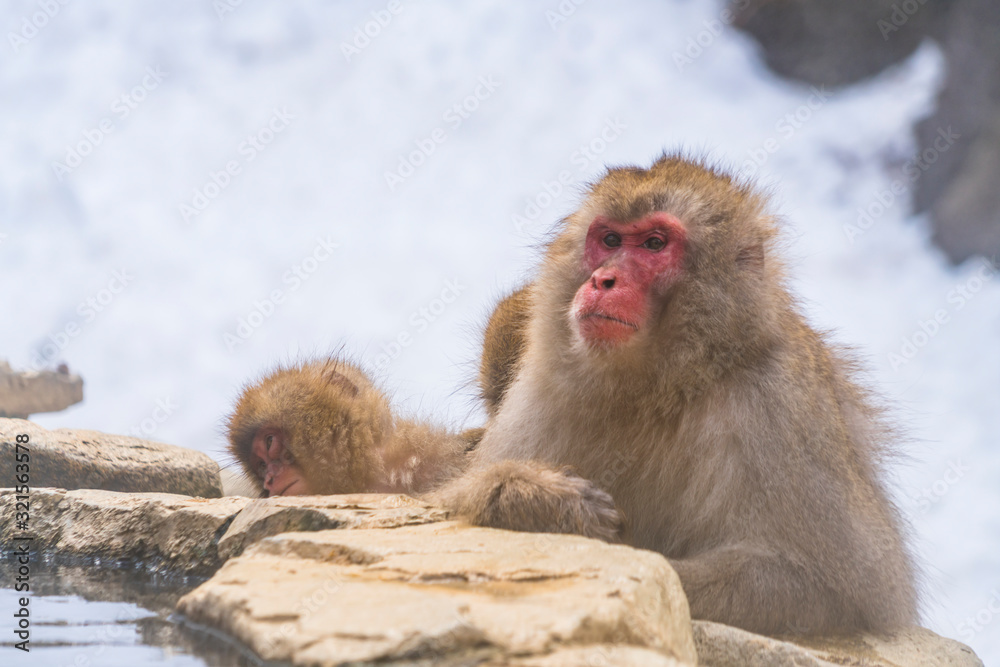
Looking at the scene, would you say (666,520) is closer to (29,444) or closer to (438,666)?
Result: (438,666)

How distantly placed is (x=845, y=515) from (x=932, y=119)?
675cm

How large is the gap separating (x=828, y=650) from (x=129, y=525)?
258 cm

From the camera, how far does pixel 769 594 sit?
2561 millimetres

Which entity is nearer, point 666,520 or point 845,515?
point 845,515

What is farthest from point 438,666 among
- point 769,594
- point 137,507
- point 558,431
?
point 137,507

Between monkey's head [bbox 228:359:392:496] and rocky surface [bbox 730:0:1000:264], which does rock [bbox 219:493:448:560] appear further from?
rocky surface [bbox 730:0:1000:264]

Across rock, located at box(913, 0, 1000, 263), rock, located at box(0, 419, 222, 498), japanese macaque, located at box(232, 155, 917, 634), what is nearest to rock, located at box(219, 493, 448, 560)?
japanese macaque, located at box(232, 155, 917, 634)

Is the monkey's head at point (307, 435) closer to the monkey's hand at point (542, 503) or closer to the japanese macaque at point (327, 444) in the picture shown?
the japanese macaque at point (327, 444)

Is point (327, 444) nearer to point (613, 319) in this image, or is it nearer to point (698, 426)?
point (613, 319)

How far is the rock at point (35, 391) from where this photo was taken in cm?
1016

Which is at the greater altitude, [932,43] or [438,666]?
[932,43]

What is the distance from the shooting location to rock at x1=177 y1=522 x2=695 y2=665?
5.08ft

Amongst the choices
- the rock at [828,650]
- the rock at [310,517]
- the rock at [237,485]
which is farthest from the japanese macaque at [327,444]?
the rock at [828,650]

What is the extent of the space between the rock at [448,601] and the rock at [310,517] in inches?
16.6
